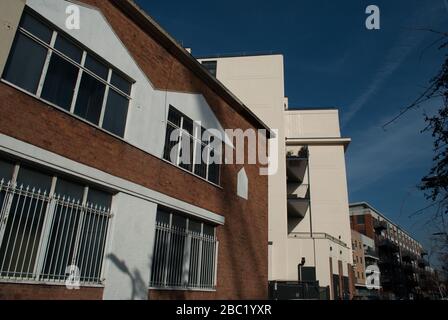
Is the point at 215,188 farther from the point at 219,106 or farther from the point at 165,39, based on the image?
the point at 165,39

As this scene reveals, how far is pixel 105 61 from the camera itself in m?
9.01

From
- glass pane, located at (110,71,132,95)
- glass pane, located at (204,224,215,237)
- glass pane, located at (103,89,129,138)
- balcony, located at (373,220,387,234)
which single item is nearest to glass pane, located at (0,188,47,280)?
glass pane, located at (103,89,129,138)

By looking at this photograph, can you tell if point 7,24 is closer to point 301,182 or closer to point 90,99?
point 90,99

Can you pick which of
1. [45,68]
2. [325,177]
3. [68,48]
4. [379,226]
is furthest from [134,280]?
[379,226]

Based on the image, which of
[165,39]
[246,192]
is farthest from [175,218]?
[165,39]

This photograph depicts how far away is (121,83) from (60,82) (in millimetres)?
1956

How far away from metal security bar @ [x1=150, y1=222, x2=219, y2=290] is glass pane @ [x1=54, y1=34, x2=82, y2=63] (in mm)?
4704

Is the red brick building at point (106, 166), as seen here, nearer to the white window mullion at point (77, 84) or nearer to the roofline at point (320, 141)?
the white window mullion at point (77, 84)

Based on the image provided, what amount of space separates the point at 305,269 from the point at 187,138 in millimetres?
19941

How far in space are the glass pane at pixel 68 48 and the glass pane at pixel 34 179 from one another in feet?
9.27

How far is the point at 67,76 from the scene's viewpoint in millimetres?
8031

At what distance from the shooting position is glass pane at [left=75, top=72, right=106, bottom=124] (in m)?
8.25

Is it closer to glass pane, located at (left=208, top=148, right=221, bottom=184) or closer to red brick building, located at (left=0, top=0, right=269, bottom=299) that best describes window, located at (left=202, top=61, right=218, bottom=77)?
red brick building, located at (left=0, top=0, right=269, bottom=299)

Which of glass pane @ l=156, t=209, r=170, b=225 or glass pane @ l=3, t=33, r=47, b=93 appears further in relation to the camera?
glass pane @ l=156, t=209, r=170, b=225
